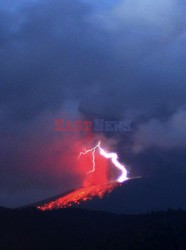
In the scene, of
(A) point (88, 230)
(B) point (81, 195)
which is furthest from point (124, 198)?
(A) point (88, 230)

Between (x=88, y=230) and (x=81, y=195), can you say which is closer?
(x=88, y=230)

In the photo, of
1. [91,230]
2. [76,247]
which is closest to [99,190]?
[91,230]

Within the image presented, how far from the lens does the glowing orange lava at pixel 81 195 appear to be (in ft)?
321

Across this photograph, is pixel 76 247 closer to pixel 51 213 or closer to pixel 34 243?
pixel 34 243

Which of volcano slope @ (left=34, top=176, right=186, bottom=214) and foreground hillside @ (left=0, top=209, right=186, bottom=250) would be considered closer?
foreground hillside @ (left=0, top=209, right=186, bottom=250)

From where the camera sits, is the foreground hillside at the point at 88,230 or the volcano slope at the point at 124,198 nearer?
the foreground hillside at the point at 88,230

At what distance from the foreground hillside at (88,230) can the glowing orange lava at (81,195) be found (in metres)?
21.8

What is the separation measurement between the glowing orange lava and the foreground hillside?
21849mm

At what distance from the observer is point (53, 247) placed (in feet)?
190

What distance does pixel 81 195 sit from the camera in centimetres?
10550

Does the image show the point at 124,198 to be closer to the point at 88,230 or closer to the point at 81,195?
the point at 81,195

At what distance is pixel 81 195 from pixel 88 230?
41005 millimetres

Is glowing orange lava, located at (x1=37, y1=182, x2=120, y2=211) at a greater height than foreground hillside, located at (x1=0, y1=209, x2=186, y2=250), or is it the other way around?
glowing orange lava, located at (x1=37, y1=182, x2=120, y2=211)

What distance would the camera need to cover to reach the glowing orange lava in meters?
97.8
